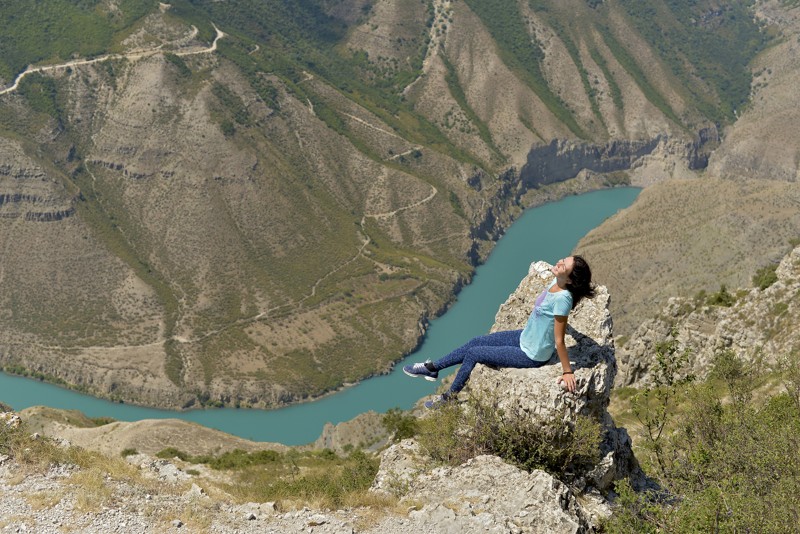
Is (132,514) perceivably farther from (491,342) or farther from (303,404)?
(303,404)

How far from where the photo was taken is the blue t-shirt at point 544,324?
16.1 m

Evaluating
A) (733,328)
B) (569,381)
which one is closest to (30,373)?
(733,328)

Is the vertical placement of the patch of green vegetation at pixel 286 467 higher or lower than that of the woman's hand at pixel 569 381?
lower

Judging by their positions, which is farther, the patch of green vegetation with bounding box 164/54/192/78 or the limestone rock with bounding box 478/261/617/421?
the patch of green vegetation with bounding box 164/54/192/78

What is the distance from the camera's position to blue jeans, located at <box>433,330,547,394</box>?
58.1 feet

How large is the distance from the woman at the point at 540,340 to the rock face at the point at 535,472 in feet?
1.07

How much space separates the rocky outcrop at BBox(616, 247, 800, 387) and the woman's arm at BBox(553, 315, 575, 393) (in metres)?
24.9

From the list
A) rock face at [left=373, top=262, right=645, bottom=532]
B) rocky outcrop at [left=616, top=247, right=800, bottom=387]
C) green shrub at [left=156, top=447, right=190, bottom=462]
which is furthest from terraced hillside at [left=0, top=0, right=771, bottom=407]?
rock face at [left=373, top=262, right=645, bottom=532]

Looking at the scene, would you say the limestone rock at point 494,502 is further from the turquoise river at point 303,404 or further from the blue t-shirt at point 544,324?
the turquoise river at point 303,404

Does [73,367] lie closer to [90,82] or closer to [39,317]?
[39,317]

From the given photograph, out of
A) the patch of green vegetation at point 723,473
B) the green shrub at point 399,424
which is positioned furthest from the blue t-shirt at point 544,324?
the green shrub at point 399,424

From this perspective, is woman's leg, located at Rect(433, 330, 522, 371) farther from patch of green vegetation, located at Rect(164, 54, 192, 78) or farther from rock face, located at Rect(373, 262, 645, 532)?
patch of green vegetation, located at Rect(164, 54, 192, 78)

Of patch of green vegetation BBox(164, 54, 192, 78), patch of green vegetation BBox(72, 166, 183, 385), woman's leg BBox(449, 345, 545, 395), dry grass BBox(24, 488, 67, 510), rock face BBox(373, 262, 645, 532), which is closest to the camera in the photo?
rock face BBox(373, 262, 645, 532)

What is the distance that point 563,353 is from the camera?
16328mm
